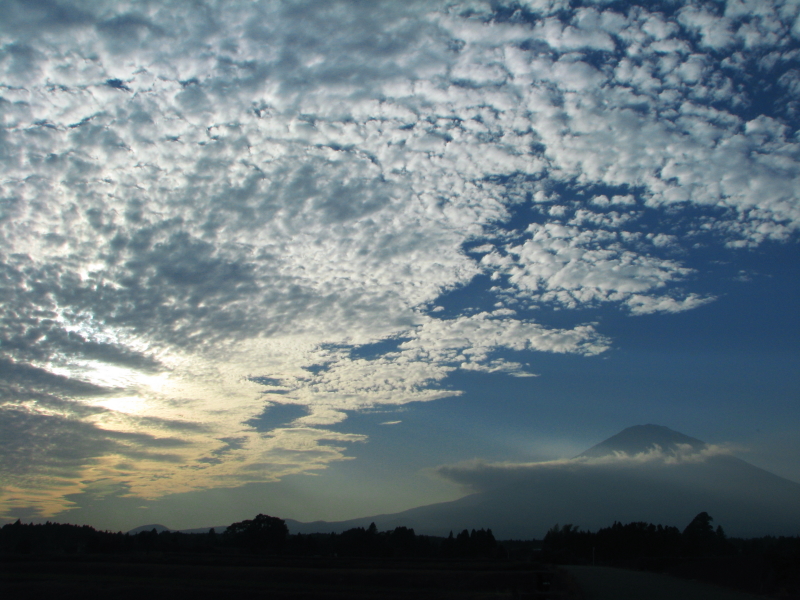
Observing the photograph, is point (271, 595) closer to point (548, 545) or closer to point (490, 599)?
point (490, 599)

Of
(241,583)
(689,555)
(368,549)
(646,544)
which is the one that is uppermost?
(646,544)

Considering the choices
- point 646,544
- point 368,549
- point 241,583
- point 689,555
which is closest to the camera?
point 241,583

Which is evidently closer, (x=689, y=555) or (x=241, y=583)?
(x=241, y=583)

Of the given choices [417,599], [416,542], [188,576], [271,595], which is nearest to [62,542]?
[416,542]

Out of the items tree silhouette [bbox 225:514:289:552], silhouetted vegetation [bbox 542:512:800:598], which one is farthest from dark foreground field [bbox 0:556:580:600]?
tree silhouette [bbox 225:514:289:552]

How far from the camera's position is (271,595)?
3069cm

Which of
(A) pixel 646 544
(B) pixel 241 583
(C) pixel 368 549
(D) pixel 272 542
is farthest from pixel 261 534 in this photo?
(B) pixel 241 583

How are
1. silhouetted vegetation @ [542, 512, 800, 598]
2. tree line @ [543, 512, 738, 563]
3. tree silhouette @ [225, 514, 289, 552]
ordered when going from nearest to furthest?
1. silhouetted vegetation @ [542, 512, 800, 598]
2. tree line @ [543, 512, 738, 563]
3. tree silhouette @ [225, 514, 289, 552]

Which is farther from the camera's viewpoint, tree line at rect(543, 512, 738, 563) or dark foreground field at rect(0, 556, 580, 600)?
tree line at rect(543, 512, 738, 563)

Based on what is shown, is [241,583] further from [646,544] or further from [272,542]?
[272,542]

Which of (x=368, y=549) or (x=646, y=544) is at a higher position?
(x=646, y=544)

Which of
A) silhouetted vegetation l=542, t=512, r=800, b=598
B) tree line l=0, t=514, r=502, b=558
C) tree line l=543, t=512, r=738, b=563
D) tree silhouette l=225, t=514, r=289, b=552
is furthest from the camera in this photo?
tree silhouette l=225, t=514, r=289, b=552

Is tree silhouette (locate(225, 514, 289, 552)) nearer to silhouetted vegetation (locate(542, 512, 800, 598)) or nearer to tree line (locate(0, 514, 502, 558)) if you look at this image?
tree line (locate(0, 514, 502, 558))

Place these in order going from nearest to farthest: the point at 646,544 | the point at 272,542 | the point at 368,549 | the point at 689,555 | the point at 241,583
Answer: the point at 241,583, the point at 689,555, the point at 646,544, the point at 368,549, the point at 272,542
